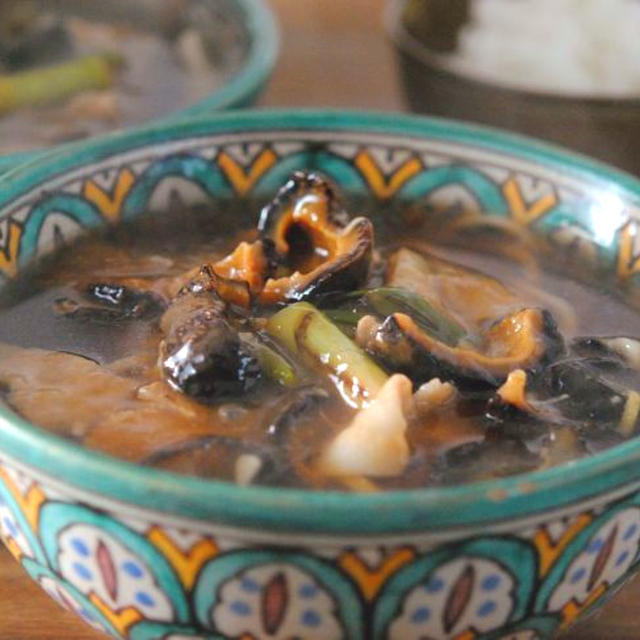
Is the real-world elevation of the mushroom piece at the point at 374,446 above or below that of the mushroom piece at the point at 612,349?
above

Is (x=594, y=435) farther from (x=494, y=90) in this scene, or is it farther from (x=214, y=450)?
(x=494, y=90)

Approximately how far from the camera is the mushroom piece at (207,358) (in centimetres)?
104

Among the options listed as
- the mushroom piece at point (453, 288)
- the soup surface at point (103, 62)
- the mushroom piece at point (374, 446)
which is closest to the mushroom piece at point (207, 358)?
the mushroom piece at point (374, 446)

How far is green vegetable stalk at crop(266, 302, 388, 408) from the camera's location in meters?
1.07

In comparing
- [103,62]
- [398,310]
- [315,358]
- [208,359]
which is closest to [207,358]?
[208,359]

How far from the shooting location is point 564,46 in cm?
240

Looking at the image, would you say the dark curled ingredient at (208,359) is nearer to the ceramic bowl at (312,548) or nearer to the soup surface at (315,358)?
the soup surface at (315,358)

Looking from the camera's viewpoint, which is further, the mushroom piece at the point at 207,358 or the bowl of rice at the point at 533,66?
the bowl of rice at the point at 533,66

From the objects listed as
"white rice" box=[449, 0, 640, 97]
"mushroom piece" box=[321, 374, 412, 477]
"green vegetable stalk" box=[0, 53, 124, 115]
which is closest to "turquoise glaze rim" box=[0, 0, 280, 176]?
"green vegetable stalk" box=[0, 53, 124, 115]

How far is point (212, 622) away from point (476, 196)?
0.77 metres

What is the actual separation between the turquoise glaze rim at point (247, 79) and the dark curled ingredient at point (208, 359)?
368 mm

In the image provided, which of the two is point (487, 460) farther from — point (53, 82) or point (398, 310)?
point (53, 82)

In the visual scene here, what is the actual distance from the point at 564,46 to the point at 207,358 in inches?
63.1

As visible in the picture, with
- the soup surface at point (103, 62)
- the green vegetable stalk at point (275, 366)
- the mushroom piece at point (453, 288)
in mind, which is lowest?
the soup surface at point (103, 62)
